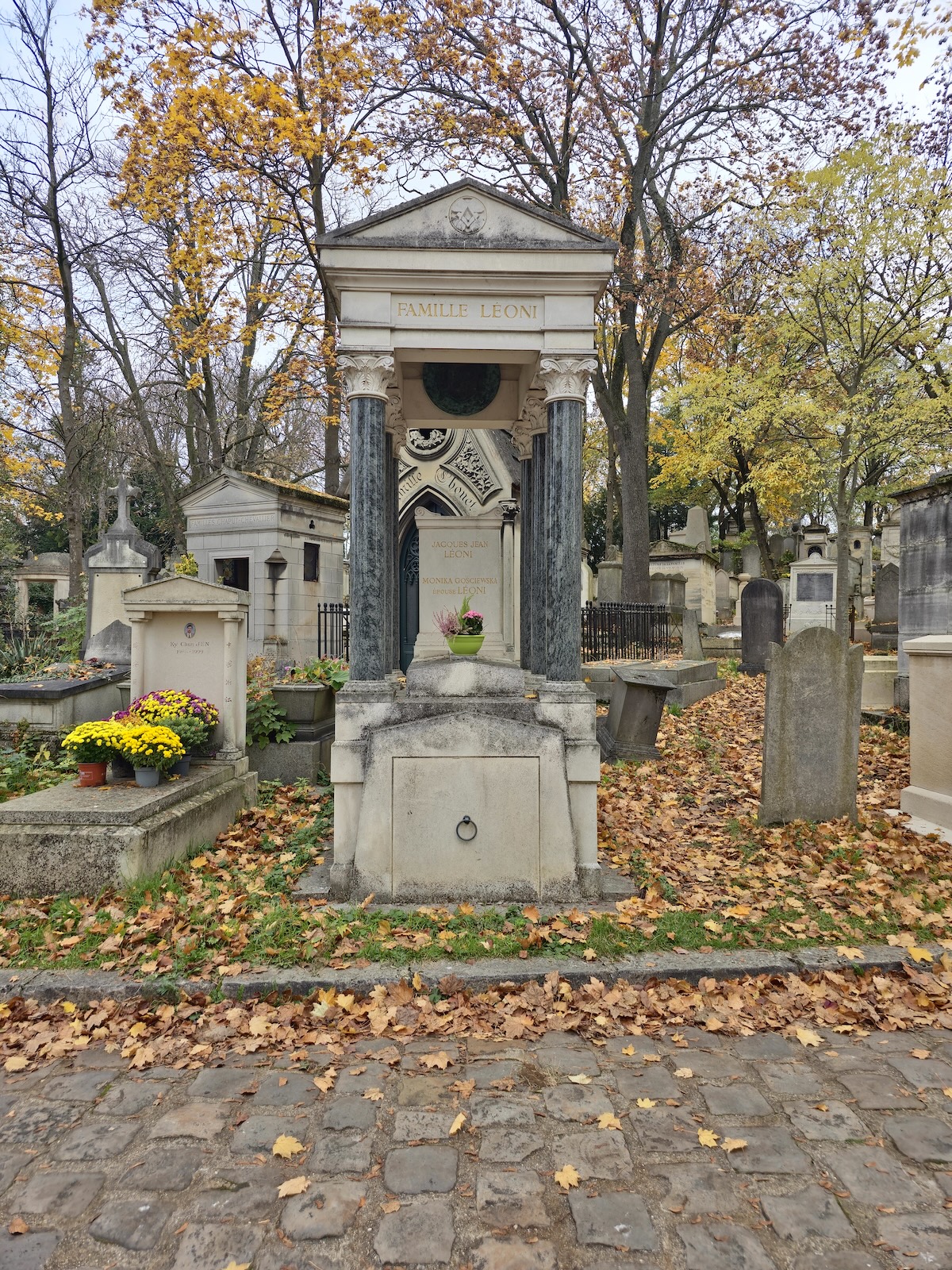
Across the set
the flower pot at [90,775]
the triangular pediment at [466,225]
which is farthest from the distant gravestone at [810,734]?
Result: the flower pot at [90,775]

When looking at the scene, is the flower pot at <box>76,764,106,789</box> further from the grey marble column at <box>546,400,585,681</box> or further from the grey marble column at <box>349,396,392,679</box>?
the grey marble column at <box>546,400,585,681</box>

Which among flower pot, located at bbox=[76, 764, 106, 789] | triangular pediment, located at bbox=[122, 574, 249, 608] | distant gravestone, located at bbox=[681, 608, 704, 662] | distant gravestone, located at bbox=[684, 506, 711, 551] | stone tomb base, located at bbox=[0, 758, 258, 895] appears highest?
distant gravestone, located at bbox=[684, 506, 711, 551]

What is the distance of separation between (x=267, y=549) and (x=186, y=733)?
28.6 ft

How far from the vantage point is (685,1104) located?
2684 millimetres

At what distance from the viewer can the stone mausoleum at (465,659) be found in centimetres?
441

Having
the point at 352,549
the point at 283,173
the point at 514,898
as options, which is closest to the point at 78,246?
the point at 283,173

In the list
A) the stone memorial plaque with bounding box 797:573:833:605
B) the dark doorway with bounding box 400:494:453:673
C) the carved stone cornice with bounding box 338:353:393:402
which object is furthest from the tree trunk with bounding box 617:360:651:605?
the carved stone cornice with bounding box 338:353:393:402

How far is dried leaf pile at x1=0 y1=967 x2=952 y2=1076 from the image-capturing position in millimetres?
3104

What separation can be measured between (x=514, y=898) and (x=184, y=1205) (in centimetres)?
246

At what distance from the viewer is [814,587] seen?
1905cm

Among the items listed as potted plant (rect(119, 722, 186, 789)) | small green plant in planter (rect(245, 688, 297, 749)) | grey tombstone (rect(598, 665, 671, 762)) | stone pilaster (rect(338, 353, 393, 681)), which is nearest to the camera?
stone pilaster (rect(338, 353, 393, 681))

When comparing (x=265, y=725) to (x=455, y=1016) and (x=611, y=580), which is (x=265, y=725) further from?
(x=611, y=580)

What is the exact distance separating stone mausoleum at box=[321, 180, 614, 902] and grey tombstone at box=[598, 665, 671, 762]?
2925 mm

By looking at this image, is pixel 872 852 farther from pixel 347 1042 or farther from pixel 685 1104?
pixel 347 1042
